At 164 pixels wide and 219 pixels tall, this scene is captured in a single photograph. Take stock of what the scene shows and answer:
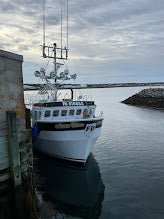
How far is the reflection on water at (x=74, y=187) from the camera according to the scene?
11773 millimetres

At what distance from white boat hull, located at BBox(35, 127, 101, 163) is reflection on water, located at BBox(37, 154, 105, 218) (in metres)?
1.17

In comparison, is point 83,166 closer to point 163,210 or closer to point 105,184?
point 105,184

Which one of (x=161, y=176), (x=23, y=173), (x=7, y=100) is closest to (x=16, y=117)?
(x=7, y=100)

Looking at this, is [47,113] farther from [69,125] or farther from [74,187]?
[74,187]

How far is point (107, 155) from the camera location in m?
20.2

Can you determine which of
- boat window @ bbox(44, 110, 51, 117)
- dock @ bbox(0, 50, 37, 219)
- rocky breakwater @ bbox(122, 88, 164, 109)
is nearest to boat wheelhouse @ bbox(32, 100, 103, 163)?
boat window @ bbox(44, 110, 51, 117)

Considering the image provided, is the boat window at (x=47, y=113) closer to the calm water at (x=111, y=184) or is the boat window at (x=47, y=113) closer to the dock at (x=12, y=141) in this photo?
the calm water at (x=111, y=184)

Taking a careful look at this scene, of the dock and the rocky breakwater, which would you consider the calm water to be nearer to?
the dock

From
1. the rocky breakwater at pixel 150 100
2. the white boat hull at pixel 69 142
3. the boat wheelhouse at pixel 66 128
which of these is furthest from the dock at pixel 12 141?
the rocky breakwater at pixel 150 100

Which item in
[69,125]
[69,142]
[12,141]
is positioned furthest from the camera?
[69,142]

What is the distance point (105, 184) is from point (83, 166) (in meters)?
3.50

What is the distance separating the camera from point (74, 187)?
14234mm

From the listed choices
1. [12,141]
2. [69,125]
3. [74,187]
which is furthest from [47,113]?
[12,141]

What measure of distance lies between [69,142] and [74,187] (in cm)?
394
